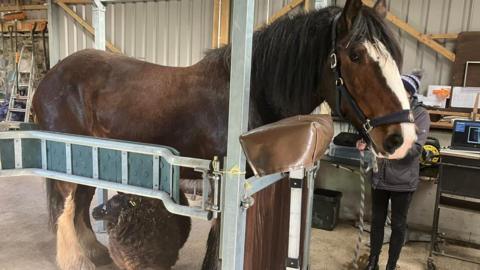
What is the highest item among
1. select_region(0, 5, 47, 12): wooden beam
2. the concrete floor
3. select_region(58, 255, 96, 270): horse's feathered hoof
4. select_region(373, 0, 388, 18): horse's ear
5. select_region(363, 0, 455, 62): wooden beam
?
select_region(0, 5, 47, 12): wooden beam

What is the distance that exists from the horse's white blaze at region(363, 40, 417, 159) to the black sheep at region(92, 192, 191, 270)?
47.6 inches

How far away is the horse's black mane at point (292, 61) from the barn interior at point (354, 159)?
0.35 ft

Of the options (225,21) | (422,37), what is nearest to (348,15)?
(422,37)

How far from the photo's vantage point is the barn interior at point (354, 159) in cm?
236

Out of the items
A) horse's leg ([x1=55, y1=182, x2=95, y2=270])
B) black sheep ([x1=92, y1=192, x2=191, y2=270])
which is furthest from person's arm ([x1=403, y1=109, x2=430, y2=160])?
horse's leg ([x1=55, y1=182, x2=95, y2=270])

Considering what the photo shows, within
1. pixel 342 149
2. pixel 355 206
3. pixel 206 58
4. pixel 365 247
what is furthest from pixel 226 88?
pixel 355 206

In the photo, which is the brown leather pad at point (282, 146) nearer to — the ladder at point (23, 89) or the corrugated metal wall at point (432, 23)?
the corrugated metal wall at point (432, 23)

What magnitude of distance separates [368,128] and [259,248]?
1.72 feet

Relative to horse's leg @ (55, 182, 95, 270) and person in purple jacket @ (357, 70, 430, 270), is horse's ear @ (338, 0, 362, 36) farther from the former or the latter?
horse's leg @ (55, 182, 95, 270)

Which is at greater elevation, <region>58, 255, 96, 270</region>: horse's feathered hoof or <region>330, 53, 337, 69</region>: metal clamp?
<region>330, 53, 337, 69</region>: metal clamp

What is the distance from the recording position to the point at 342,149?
114 inches

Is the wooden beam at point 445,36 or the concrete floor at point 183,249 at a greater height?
the wooden beam at point 445,36

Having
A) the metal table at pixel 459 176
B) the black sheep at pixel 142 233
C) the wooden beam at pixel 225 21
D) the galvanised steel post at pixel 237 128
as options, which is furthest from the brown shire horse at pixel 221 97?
the wooden beam at pixel 225 21

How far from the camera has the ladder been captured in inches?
213
